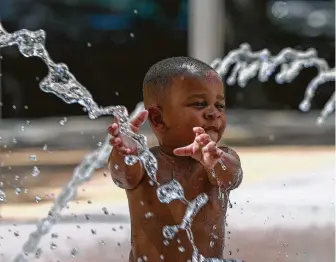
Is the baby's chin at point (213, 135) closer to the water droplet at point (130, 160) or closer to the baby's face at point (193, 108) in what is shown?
the baby's face at point (193, 108)

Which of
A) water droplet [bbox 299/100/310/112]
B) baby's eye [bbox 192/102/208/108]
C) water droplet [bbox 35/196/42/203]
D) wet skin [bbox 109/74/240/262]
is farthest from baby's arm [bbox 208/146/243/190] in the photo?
water droplet [bbox 299/100/310/112]

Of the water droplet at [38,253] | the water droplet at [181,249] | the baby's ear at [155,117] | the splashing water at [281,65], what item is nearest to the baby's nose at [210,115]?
the baby's ear at [155,117]

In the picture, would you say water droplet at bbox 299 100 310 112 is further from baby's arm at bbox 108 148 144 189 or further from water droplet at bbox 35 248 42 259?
baby's arm at bbox 108 148 144 189

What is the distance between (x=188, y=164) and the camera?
160 cm

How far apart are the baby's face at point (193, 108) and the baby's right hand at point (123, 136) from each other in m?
0.06

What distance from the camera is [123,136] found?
1.55 metres

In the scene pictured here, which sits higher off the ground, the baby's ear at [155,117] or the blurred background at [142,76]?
the baby's ear at [155,117]

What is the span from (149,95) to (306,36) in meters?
4.14

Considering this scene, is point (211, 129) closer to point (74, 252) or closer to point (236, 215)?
point (74, 252)

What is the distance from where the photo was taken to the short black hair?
62.3 inches

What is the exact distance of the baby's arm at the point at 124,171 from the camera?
1.54m

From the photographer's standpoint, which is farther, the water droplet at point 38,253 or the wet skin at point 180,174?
the water droplet at point 38,253

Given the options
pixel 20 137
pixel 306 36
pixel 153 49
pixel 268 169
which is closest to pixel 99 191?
pixel 268 169

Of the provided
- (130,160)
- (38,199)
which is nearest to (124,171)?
(130,160)
